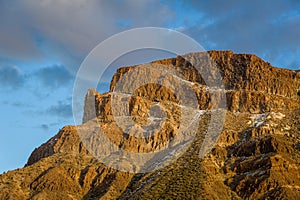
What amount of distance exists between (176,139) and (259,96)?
155 feet

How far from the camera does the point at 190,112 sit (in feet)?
600

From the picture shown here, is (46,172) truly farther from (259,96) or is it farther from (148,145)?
(259,96)

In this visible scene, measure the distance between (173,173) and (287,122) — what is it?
190 ft

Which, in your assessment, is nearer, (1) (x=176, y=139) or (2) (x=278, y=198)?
(2) (x=278, y=198)

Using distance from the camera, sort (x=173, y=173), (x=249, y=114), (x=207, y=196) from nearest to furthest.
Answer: (x=207, y=196) → (x=173, y=173) → (x=249, y=114)

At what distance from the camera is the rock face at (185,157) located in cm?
11581

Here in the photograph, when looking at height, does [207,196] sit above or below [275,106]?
below

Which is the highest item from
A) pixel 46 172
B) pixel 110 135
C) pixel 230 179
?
pixel 110 135

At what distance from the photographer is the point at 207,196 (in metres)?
106

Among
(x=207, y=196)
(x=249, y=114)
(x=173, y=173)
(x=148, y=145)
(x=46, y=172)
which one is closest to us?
(x=207, y=196)

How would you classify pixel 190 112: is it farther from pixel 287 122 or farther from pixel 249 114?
pixel 287 122

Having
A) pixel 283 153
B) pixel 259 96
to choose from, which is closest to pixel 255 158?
pixel 283 153

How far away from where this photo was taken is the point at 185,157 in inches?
5251

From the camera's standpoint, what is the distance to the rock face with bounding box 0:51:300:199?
116 metres
